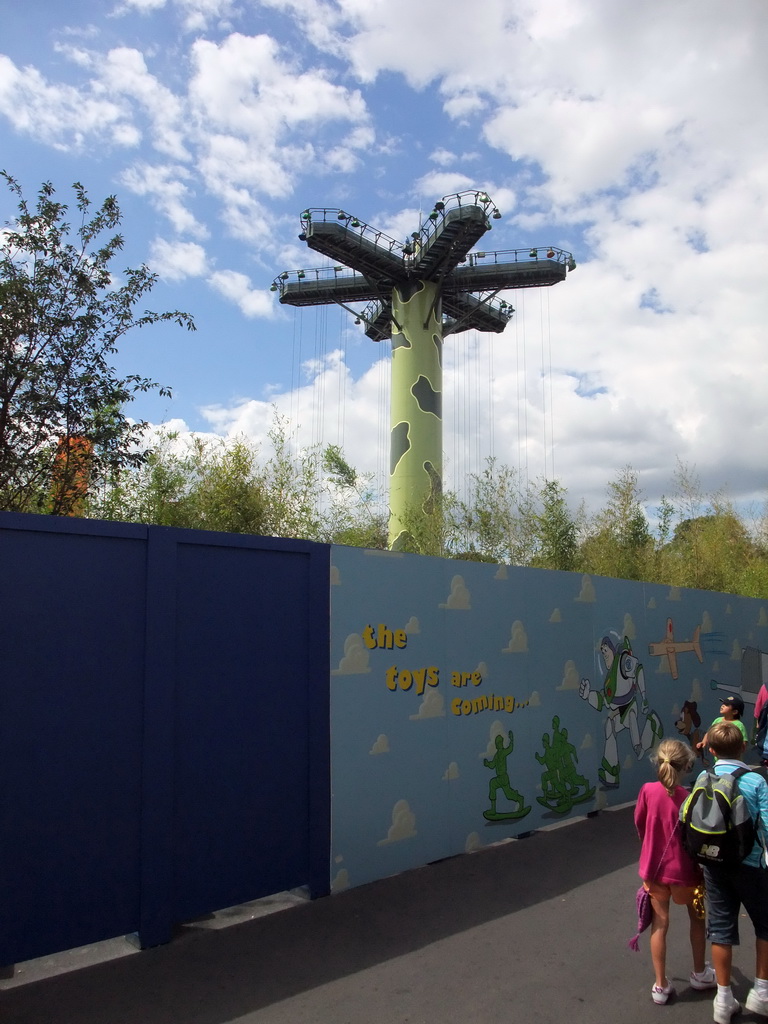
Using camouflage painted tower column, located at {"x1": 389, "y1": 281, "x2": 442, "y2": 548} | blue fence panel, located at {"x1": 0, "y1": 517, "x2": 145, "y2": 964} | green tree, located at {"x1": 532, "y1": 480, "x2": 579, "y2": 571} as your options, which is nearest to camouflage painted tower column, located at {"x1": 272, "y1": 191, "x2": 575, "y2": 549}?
camouflage painted tower column, located at {"x1": 389, "y1": 281, "x2": 442, "y2": 548}

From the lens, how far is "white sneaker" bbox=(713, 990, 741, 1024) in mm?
3330

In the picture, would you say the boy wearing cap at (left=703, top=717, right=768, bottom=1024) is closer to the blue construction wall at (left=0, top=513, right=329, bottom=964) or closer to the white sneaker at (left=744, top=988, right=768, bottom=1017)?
the white sneaker at (left=744, top=988, right=768, bottom=1017)

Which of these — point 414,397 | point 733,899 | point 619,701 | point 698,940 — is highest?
point 414,397

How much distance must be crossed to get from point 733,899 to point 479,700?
2.85 metres

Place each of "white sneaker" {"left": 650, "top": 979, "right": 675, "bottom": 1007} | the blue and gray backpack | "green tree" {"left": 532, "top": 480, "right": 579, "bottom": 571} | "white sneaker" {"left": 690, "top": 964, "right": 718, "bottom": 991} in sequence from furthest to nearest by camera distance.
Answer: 1. "green tree" {"left": 532, "top": 480, "right": 579, "bottom": 571}
2. "white sneaker" {"left": 690, "top": 964, "right": 718, "bottom": 991}
3. "white sneaker" {"left": 650, "top": 979, "right": 675, "bottom": 1007}
4. the blue and gray backpack

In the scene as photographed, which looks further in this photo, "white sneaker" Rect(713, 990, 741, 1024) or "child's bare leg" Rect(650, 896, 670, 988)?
"child's bare leg" Rect(650, 896, 670, 988)

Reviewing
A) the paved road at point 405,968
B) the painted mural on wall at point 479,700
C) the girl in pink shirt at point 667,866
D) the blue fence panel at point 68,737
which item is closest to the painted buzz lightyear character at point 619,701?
the painted mural on wall at point 479,700

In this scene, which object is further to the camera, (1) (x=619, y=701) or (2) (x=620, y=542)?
(2) (x=620, y=542)

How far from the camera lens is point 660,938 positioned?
3.60 metres

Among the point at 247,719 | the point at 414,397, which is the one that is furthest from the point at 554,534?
the point at 414,397

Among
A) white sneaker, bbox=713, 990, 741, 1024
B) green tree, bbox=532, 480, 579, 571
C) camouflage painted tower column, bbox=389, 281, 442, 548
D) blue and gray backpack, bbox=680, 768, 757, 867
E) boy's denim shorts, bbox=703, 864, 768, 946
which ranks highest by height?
camouflage painted tower column, bbox=389, 281, 442, 548

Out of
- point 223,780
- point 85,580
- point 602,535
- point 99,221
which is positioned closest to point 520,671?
point 223,780

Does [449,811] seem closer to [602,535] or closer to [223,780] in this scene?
[223,780]

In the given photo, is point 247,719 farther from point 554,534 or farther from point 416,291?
point 416,291
